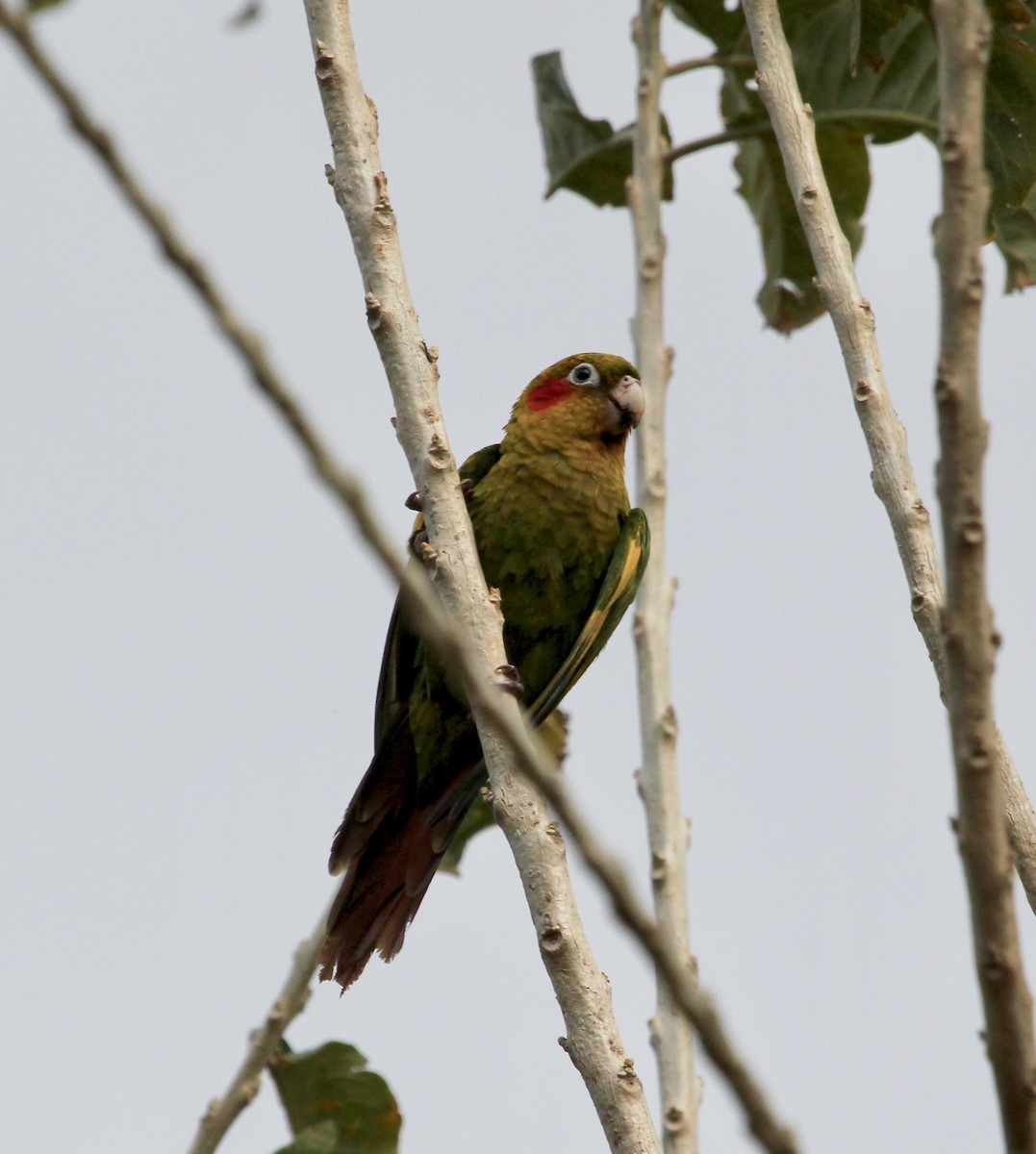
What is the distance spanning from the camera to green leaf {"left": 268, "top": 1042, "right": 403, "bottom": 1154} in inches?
119

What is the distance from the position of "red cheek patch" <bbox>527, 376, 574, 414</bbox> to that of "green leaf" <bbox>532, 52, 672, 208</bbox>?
104cm

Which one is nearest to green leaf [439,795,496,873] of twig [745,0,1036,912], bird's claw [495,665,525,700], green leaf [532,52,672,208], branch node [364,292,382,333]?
bird's claw [495,665,525,700]

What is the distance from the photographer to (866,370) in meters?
2.95

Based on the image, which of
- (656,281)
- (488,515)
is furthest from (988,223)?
(488,515)

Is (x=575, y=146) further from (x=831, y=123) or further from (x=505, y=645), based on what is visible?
(x=505, y=645)

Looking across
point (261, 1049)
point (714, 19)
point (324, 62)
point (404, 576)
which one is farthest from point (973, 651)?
point (714, 19)

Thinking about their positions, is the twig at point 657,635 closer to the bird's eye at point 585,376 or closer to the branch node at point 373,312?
the bird's eye at point 585,376

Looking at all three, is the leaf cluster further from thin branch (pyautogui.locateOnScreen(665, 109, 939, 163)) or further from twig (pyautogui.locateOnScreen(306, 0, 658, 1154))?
twig (pyautogui.locateOnScreen(306, 0, 658, 1154))

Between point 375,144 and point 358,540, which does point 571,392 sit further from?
point 358,540

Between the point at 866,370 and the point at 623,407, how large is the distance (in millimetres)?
2064

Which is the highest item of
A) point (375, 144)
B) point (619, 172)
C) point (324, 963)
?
point (619, 172)

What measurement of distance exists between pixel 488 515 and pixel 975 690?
3.25m

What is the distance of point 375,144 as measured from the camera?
322 cm

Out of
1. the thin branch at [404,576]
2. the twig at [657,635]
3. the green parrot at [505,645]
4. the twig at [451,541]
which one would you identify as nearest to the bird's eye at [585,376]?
the green parrot at [505,645]
